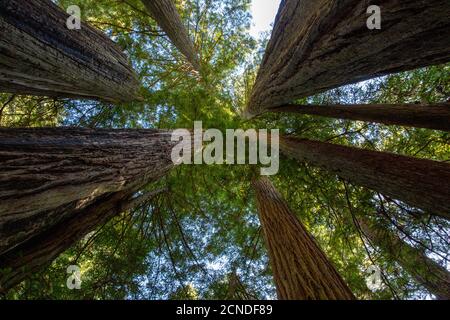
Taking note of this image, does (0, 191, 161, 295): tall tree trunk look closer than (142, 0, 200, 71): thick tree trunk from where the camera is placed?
Yes

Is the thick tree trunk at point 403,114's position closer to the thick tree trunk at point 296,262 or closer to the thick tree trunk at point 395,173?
the thick tree trunk at point 395,173

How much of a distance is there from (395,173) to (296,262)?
1.54 metres

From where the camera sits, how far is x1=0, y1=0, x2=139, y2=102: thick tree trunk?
2.33 metres

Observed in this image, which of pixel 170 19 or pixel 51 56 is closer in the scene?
pixel 51 56

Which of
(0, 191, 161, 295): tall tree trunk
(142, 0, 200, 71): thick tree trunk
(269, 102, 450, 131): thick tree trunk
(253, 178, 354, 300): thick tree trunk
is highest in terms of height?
(142, 0, 200, 71): thick tree trunk

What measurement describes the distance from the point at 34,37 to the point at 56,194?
1.66 meters

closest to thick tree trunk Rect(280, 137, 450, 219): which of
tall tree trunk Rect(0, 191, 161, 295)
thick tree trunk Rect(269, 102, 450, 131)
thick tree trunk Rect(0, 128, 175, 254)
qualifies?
thick tree trunk Rect(269, 102, 450, 131)

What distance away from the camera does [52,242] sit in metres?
2.79

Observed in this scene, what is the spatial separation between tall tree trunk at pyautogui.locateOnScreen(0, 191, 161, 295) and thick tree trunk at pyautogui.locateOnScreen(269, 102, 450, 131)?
3.42 m

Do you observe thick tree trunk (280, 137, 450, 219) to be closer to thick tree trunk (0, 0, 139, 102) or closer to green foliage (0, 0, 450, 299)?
green foliage (0, 0, 450, 299)

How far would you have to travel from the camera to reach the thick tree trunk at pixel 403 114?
10.4 ft

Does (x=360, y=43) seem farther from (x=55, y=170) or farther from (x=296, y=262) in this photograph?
(x=55, y=170)

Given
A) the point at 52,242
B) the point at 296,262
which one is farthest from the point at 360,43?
the point at 52,242
